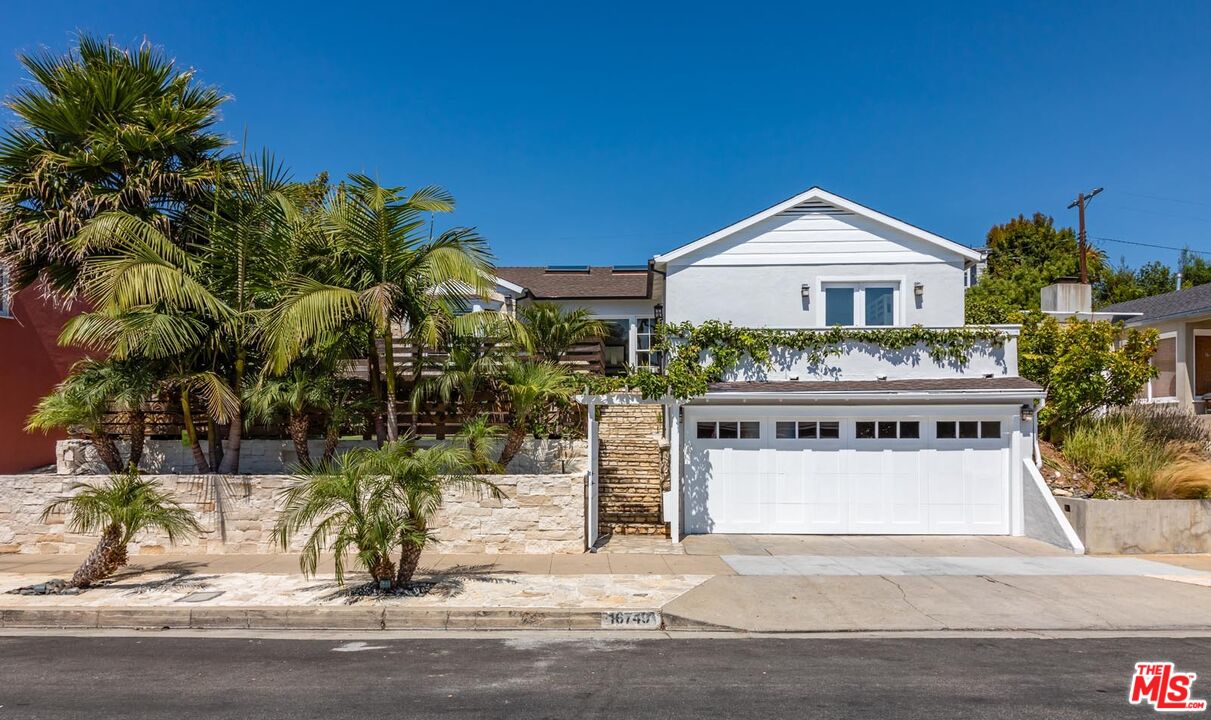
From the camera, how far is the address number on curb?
805 cm

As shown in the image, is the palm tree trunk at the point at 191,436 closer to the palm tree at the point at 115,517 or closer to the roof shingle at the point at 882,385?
the palm tree at the point at 115,517

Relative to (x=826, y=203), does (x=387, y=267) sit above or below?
below

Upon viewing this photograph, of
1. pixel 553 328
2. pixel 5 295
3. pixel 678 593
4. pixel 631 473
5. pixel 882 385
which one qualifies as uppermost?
pixel 5 295

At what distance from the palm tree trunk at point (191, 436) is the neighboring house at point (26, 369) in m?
4.36

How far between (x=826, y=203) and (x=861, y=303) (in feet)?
6.90

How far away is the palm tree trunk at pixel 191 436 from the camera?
11602 mm

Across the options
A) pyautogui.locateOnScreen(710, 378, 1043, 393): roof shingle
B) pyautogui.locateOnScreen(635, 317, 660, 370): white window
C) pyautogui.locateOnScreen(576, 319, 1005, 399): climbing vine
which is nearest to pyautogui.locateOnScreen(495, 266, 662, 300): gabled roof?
pyautogui.locateOnScreen(635, 317, 660, 370): white window

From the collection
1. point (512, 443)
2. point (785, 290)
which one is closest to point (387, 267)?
point (512, 443)

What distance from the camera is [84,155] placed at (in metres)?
11.2

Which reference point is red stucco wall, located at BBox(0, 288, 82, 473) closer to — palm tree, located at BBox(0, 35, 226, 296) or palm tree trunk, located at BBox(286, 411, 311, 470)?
palm tree, located at BBox(0, 35, 226, 296)

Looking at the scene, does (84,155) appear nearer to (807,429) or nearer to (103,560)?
(103,560)

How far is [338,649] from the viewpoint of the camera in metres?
7.17

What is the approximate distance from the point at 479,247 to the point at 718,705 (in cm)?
820

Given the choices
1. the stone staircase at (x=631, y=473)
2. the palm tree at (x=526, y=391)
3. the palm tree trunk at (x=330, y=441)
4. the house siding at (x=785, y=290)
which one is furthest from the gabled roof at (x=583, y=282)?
the palm tree trunk at (x=330, y=441)
